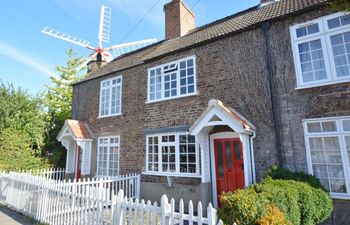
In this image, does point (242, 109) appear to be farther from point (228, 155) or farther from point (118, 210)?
point (118, 210)

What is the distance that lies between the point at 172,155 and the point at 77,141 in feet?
22.8

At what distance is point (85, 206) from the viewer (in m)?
6.52

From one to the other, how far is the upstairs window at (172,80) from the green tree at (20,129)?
1114 cm

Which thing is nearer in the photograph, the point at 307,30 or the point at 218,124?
the point at 307,30

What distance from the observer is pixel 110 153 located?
1362 centimetres

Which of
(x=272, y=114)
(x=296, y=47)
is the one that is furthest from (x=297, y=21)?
(x=272, y=114)

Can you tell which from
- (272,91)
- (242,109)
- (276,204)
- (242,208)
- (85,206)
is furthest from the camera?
(242,109)

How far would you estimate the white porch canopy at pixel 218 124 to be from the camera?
304 inches

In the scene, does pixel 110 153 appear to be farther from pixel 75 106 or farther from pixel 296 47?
pixel 296 47

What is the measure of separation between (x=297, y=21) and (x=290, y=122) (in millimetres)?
3740

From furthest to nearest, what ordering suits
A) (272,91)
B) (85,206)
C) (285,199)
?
(272,91), (85,206), (285,199)

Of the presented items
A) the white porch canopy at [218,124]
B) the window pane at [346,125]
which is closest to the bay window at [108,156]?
the white porch canopy at [218,124]

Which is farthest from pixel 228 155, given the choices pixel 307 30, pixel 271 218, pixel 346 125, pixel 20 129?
pixel 20 129

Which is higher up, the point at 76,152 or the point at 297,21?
the point at 297,21
